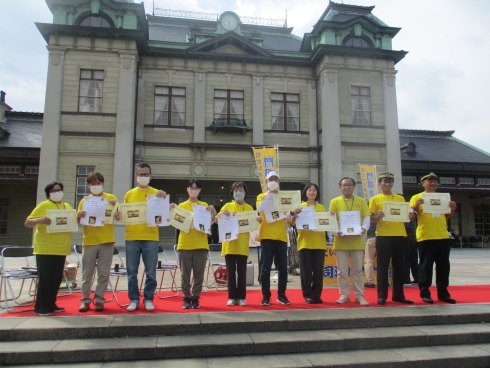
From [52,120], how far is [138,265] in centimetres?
1442

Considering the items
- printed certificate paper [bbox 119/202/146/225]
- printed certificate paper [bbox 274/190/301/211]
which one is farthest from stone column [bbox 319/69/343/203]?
printed certificate paper [bbox 119/202/146/225]

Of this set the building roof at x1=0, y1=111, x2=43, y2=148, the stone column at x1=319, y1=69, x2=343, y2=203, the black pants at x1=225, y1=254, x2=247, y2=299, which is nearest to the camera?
the black pants at x1=225, y1=254, x2=247, y2=299

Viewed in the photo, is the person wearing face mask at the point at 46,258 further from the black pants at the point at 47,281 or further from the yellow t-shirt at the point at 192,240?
the yellow t-shirt at the point at 192,240

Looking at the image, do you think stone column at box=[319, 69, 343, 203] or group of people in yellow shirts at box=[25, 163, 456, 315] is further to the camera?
stone column at box=[319, 69, 343, 203]

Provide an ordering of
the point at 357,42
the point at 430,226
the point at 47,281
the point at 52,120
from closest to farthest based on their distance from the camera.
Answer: the point at 47,281 < the point at 430,226 < the point at 52,120 < the point at 357,42

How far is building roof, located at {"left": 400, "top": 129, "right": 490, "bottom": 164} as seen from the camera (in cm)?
2384

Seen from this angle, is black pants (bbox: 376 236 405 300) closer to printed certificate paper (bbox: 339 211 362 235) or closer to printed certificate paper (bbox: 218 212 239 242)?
printed certificate paper (bbox: 339 211 362 235)

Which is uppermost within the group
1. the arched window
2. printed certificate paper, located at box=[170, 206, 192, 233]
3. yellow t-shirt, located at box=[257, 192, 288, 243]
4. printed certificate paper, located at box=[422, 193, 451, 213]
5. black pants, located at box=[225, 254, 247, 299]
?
the arched window

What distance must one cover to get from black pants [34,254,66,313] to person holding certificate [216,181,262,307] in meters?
2.35

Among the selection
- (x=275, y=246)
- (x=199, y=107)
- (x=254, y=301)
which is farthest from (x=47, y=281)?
(x=199, y=107)

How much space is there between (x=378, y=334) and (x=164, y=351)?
8.20 feet

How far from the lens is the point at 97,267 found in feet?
17.3

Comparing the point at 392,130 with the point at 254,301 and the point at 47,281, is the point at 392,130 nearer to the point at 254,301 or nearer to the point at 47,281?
the point at 254,301

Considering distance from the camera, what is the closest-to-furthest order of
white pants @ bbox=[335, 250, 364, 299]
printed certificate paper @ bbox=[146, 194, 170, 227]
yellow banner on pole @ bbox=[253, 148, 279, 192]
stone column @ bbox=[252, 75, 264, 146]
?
printed certificate paper @ bbox=[146, 194, 170, 227]
white pants @ bbox=[335, 250, 364, 299]
yellow banner on pole @ bbox=[253, 148, 279, 192]
stone column @ bbox=[252, 75, 264, 146]
